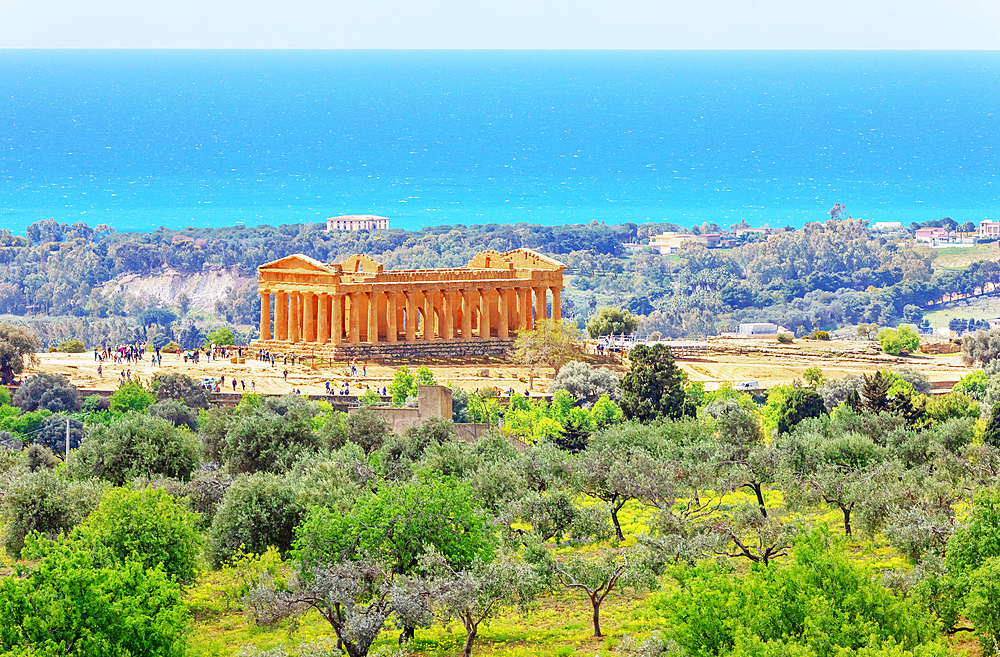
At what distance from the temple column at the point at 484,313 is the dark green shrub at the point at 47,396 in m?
23.0

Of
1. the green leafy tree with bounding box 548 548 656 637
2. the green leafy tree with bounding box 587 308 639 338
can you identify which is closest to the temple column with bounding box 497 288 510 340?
the green leafy tree with bounding box 587 308 639 338

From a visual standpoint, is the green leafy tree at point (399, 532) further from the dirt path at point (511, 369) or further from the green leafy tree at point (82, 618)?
the dirt path at point (511, 369)

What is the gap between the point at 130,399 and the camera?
87000 millimetres

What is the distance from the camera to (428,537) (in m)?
45.6

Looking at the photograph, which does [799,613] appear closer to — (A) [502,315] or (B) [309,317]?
(B) [309,317]

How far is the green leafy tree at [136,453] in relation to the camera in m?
61.3

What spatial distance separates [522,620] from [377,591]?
19.5 feet

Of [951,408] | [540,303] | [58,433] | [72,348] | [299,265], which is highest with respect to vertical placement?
[299,265]

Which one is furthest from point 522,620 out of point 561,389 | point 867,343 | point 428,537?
point 867,343

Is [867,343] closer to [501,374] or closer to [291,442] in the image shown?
[501,374]

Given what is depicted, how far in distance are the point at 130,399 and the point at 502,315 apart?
24167 millimetres

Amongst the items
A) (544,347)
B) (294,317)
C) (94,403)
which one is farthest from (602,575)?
(294,317)

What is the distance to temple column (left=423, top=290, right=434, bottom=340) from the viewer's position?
102500mm

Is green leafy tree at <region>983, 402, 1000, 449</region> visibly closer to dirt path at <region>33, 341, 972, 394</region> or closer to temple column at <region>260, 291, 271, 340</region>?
dirt path at <region>33, 341, 972, 394</region>
